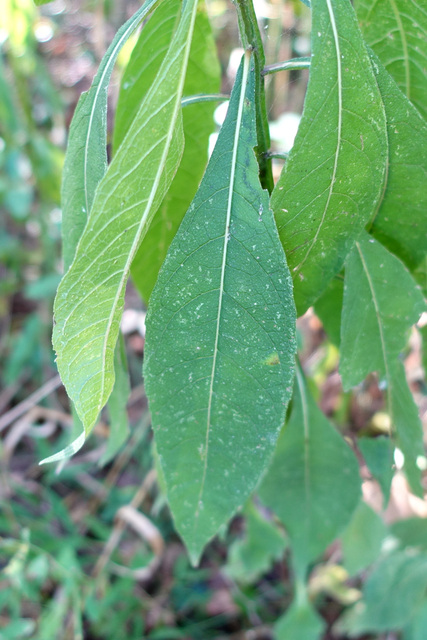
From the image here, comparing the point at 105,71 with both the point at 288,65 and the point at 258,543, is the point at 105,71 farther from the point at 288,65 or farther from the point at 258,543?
the point at 258,543

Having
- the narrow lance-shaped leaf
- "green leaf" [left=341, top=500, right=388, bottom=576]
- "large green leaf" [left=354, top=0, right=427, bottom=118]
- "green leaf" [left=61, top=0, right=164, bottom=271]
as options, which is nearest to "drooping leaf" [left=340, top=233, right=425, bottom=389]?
the narrow lance-shaped leaf

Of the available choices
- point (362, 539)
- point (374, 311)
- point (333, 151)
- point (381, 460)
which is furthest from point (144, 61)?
point (362, 539)

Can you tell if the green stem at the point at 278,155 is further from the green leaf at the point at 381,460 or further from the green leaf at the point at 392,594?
the green leaf at the point at 392,594

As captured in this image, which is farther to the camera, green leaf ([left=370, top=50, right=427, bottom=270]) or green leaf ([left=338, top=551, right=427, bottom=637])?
green leaf ([left=338, top=551, right=427, bottom=637])

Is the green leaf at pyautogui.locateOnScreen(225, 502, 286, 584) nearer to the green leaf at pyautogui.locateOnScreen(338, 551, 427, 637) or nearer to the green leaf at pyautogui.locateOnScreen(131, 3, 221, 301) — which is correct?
the green leaf at pyautogui.locateOnScreen(338, 551, 427, 637)

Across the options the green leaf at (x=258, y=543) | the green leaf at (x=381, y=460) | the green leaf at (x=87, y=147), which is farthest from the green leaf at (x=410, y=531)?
the green leaf at (x=87, y=147)

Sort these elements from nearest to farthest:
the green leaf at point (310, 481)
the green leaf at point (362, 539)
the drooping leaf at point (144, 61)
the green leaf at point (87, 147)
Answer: the green leaf at point (87, 147)
the drooping leaf at point (144, 61)
the green leaf at point (310, 481)
the green leaf at point (362, 539)
